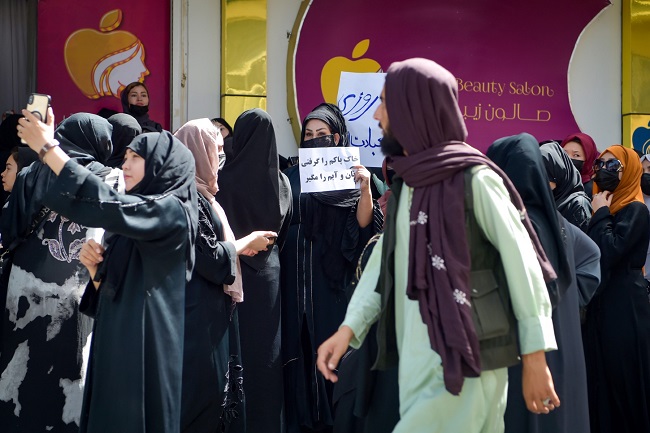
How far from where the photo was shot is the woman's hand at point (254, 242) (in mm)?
4707

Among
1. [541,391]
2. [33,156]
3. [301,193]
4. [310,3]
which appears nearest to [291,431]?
[301,193]

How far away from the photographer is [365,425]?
4035 millimetres

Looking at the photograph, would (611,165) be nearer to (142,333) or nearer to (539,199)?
(539,199)

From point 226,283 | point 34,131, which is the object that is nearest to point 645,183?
point 226,283

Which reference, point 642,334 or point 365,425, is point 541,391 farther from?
point 642,334

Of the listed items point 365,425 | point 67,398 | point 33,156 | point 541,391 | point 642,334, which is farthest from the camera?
point 642,334

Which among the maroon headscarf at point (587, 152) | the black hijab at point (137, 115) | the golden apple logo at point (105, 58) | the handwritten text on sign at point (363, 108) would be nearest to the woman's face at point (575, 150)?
the maroon headscarf at point (587, 152)

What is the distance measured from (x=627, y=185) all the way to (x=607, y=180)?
5.2 inches

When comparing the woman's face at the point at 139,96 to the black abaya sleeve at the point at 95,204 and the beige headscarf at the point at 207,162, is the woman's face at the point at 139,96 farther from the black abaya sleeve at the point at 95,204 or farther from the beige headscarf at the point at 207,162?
the black abaya sleeve at the point at 95,204

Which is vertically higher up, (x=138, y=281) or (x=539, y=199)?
(x=539, y=199)

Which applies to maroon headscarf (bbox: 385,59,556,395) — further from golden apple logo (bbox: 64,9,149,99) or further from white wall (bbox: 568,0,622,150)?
white wall (bbox: 568,0,622,150)

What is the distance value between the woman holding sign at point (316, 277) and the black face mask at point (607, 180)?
1365 mm

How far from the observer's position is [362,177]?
18.1 ft

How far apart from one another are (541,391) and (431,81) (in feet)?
3.30
